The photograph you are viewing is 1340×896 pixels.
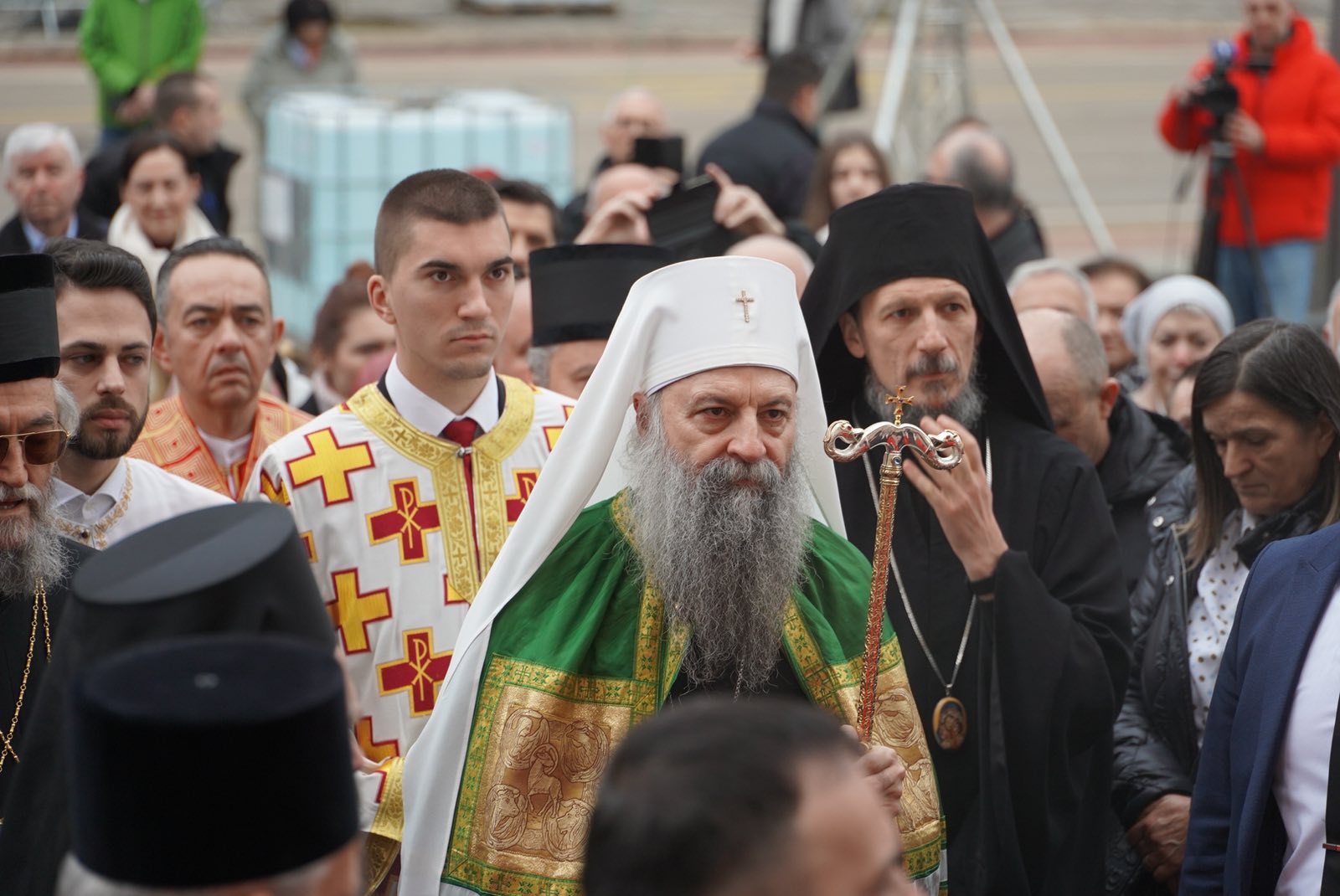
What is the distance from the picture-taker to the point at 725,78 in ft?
67.4

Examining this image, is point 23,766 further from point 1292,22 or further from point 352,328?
point 1292,22

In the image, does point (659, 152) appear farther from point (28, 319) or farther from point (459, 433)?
point (28, 319)

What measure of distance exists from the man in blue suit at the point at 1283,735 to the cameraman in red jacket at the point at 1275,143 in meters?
5.13

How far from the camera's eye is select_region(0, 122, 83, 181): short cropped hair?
26.4ft

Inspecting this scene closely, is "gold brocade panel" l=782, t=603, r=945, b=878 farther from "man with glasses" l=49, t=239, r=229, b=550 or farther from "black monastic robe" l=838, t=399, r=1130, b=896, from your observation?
"man with glasses" l=49, t=239, r=229, b=550

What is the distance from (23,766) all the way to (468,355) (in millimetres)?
1718

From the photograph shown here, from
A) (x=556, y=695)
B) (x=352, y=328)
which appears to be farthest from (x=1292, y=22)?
(x=556, y=695)

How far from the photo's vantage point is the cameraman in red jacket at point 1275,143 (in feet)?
28.0

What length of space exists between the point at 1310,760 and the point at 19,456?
255 cm

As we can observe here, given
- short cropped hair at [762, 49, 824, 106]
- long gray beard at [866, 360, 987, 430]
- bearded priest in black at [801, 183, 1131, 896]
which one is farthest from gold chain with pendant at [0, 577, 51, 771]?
short cropped hair at [762, 49, 824, 106]

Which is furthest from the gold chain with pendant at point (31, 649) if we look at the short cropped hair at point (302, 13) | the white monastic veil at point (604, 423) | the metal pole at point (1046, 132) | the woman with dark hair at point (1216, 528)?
the short cropped hair at point (302, 13)

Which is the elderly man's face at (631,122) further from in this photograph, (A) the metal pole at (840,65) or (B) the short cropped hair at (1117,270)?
(B) the short cropped hair at (1117,270)

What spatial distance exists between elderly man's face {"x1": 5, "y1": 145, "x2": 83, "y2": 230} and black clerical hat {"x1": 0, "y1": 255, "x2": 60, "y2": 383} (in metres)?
4.58

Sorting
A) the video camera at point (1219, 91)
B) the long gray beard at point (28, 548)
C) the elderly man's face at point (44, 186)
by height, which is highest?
the video camera at point (1219, 91)
